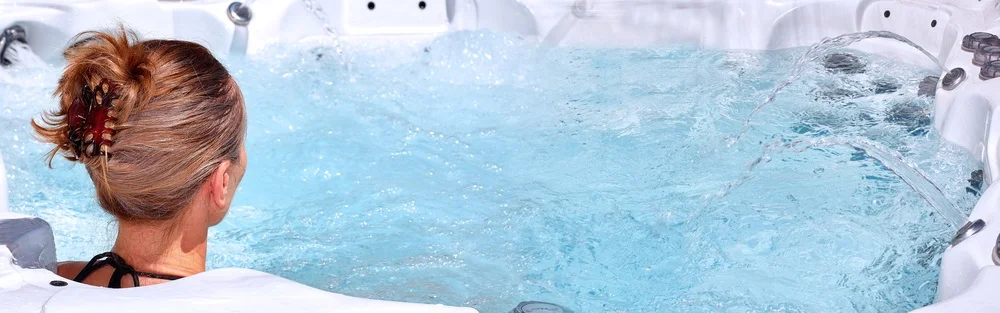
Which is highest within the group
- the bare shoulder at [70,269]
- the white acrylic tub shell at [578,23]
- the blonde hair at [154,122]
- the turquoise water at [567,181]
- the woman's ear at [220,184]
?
the blonde hair at [154,122]

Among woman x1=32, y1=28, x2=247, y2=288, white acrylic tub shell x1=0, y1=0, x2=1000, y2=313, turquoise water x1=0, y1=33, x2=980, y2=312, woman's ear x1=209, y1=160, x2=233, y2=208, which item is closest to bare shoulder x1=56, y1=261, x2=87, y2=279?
woman x1=32, y1=28, x2=247, y2=288

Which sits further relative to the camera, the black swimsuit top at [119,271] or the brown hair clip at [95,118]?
the black swimsuit top at [119,271]

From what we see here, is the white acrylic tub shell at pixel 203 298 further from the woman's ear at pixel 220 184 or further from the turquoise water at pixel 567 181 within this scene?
the turquoise water at pixel 567 181

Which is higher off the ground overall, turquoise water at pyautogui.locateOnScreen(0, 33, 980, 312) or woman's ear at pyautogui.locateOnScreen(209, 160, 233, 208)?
woman's ear at pyautogui.locateOnScreen(209, 160, 233, 208)

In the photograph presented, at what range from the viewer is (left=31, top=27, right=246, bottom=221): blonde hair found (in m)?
1.05

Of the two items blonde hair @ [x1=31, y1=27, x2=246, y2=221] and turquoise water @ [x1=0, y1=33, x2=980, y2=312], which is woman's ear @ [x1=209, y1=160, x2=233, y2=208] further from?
turquoise water @ [x1=0, y1=33, x2=980, y2=312]

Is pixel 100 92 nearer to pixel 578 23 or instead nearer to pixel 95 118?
pixel 95 118

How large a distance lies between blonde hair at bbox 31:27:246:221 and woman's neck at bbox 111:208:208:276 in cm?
2

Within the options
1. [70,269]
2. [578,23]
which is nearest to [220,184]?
[70,269]

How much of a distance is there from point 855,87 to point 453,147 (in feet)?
3.09

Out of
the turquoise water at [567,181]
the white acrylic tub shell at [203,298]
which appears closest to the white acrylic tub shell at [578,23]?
the turquoise water at [567,181]

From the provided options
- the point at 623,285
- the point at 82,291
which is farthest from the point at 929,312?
the point at 82,291

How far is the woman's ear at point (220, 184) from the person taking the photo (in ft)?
3.71

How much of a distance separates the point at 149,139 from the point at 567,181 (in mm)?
1208
